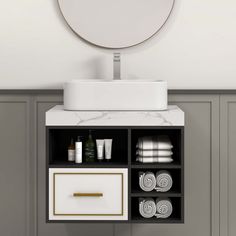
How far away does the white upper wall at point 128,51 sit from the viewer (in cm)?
328

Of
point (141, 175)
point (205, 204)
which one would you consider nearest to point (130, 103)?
point (141, 175)

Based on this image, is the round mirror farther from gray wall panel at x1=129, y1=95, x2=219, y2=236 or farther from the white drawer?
the white drawer

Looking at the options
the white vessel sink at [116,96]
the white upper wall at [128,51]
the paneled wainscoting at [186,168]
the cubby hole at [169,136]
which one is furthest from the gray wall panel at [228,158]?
the white vessel sink at [116,96]

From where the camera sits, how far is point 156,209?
9.64 ft

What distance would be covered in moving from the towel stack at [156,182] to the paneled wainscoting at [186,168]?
0.42 metres

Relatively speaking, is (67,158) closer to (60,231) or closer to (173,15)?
(60,231)

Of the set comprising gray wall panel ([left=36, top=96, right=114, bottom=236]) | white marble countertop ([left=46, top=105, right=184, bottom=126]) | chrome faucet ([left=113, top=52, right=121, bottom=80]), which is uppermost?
chrome faucet ([left=113, top=52, right=121, bottom=80])

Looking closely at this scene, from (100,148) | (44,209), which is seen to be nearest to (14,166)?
(44,209)

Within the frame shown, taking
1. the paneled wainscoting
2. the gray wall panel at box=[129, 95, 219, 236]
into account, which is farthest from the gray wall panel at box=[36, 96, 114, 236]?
the gray wall panel at box=[129, 95, 219, 236]

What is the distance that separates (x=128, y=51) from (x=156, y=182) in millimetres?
845

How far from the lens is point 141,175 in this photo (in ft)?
9.64

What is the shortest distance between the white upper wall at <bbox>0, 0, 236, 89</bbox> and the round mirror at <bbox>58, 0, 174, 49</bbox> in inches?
2.2

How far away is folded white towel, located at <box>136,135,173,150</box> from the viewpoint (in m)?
2.93

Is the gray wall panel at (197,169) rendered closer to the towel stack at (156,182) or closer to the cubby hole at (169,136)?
the cubby hole at (169,136)
